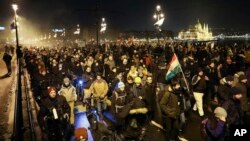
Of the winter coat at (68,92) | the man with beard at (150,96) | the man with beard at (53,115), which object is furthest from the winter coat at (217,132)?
the winter coat at (68,92)

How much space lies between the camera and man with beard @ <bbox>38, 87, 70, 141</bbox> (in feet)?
27.6

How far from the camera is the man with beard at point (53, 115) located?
27.6ft

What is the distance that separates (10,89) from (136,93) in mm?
10913

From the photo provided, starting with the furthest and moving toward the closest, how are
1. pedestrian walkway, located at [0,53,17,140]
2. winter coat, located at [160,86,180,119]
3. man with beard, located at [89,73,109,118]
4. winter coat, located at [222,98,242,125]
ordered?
man with beard, located at [89,73,109,118] < pedestrian walkway, located at [0,53,17,140] < winter coat, located at [160,86,180,119] < winter coat, located at [222,98,242,125]

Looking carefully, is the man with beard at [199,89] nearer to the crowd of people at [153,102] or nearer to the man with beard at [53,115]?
the crowd of people at [153,102]

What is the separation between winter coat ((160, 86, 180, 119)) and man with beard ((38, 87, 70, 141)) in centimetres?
265

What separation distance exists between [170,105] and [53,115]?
3.18 meters

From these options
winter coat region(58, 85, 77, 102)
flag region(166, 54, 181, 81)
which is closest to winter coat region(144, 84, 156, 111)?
flag region(166, 54, 181, 81)

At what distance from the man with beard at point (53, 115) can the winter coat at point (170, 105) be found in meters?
2.65

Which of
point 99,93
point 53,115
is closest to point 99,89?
point 99,93

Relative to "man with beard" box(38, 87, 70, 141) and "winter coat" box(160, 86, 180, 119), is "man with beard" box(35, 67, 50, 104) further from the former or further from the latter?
"winter coat" box(160, 86, 180, 119)

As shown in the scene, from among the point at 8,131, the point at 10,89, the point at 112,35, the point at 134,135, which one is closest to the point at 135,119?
the point at 134,135

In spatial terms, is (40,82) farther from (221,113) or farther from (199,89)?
(221,113)

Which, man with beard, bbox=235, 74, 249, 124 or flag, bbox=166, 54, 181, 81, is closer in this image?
man with beard, bbox=235, 74, 249, 124
